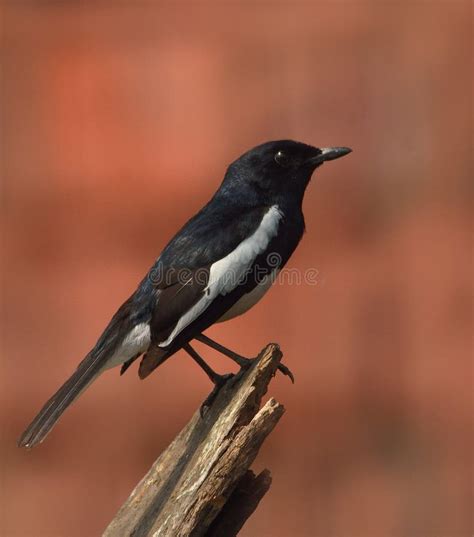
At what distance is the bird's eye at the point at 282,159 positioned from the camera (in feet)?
15.1

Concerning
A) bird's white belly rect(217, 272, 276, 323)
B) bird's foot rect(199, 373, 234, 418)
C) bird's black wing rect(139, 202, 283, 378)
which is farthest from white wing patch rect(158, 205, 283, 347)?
bird's foot rect(199, 373, 234, 418)

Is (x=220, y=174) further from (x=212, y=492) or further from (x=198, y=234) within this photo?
(x=212, y=492)

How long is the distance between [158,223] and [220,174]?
41cm

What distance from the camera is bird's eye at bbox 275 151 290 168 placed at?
15.1 feet

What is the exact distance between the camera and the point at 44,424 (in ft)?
13.4

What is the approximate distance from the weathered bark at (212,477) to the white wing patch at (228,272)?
344 millimetres

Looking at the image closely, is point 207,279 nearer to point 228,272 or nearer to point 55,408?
point 228,272

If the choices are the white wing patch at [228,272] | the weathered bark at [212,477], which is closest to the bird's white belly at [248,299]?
the white wing patch at [228,272]

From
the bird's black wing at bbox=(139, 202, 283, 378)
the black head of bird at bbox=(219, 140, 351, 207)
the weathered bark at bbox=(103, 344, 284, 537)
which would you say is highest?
the black head of bird at bbox=(219, 140, 351, 207)

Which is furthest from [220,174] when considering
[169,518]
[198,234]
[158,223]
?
[169,518]

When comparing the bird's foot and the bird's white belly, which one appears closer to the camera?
the bird's foot

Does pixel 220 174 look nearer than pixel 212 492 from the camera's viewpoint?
No

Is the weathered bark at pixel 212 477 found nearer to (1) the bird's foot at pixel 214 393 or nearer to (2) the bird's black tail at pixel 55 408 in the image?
(1) the bird's foot at pixel 214 393

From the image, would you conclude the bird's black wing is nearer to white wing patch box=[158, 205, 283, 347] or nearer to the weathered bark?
white wing patch box=[158, 205, 283, 347]
